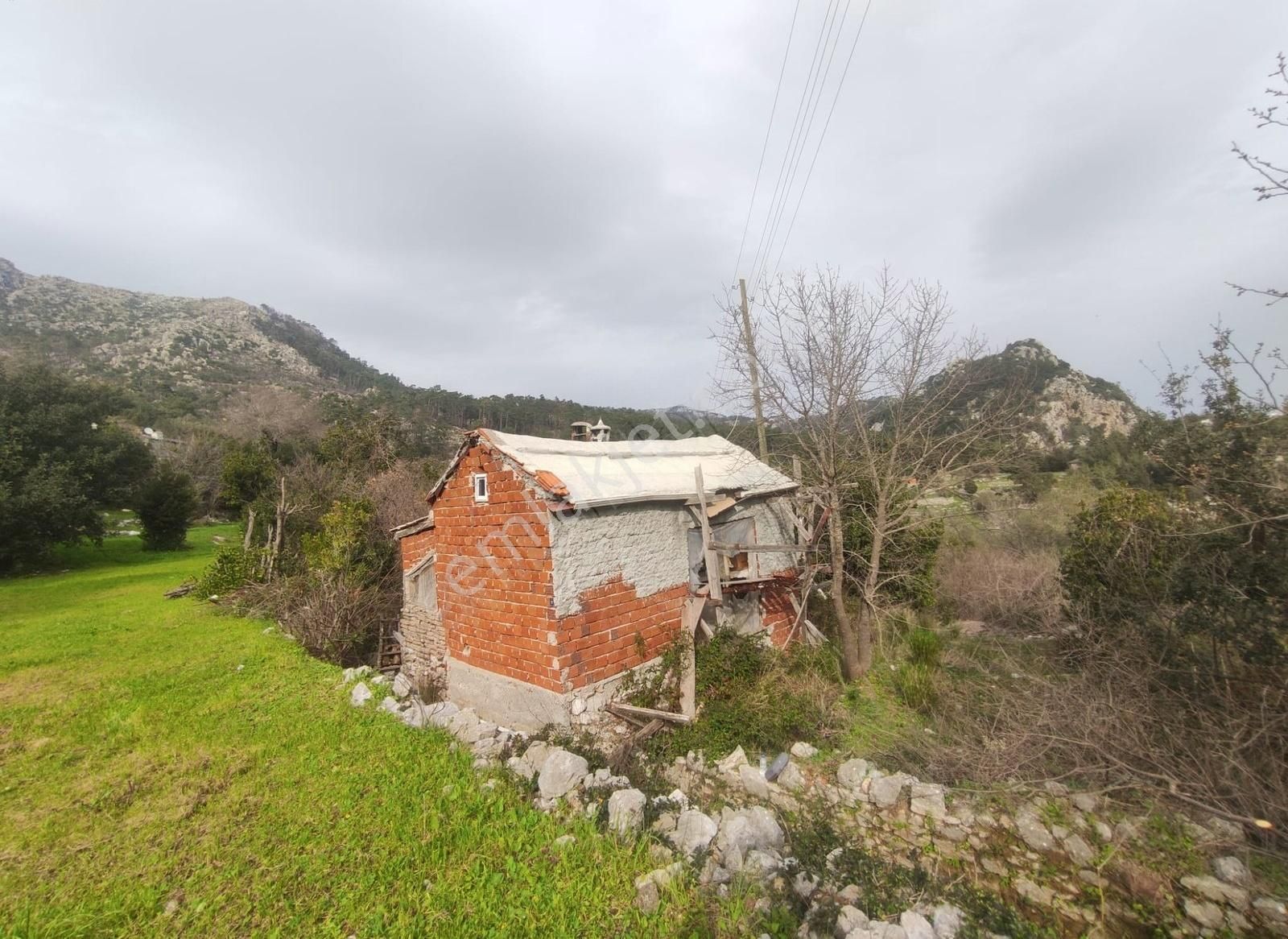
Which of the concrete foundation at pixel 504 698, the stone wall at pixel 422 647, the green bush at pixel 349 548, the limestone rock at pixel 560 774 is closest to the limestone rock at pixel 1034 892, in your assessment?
the limestone rock at pixel 560 774

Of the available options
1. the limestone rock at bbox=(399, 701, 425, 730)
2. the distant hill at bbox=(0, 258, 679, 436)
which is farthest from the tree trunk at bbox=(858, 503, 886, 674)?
the distant hill at bbox=(0, 258, 679, 436)

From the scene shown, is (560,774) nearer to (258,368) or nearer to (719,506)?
(719,506)

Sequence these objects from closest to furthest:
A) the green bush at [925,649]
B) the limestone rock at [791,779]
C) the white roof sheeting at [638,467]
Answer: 1. the limestone rock at [791,779]
2. the white roof sheeting at [638,467]
3. the green bush at [925,649]

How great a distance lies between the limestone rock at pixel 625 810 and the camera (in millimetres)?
4219

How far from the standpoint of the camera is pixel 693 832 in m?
4.16

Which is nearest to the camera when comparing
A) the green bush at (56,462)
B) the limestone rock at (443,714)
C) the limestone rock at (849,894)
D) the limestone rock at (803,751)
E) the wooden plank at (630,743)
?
the limestone rock at (849,894)

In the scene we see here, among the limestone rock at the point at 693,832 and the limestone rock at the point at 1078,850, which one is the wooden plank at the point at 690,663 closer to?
the limestone rock at the point at 693,832

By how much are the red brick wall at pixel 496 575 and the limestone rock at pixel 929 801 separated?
3811mm

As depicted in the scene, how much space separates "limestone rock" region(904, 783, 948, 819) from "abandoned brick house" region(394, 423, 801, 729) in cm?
309

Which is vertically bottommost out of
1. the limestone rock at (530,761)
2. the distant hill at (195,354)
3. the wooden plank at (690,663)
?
the limestone rock at (530,761)

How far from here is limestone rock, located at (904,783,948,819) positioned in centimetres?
457

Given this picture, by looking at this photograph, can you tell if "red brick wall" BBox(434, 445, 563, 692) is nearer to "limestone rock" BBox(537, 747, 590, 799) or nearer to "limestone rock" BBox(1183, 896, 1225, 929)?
"limestone rock" BBox(537, 747, 590, 799)

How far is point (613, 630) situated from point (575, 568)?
1.06m

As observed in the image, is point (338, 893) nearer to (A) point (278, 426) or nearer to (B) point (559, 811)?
(B) point (559, 811)
